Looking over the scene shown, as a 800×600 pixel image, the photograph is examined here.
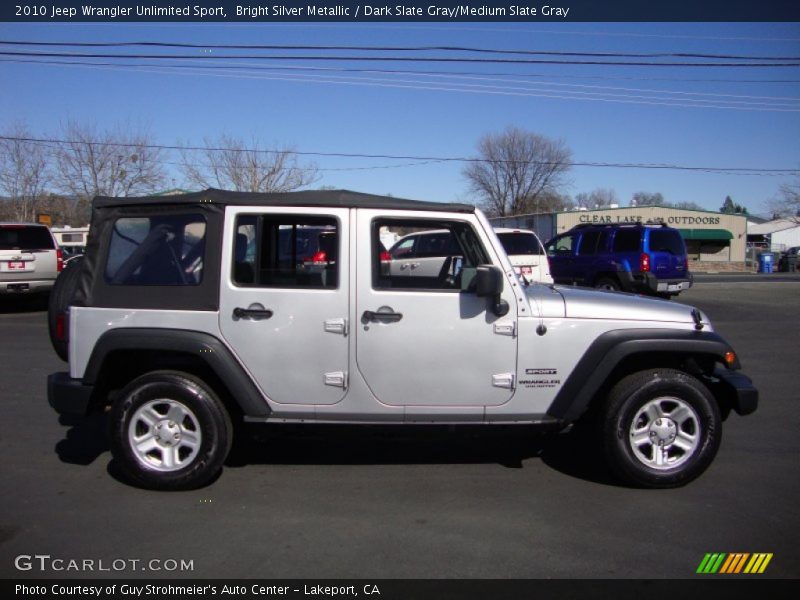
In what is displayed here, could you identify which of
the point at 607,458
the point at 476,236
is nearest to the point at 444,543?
the point at 607,458

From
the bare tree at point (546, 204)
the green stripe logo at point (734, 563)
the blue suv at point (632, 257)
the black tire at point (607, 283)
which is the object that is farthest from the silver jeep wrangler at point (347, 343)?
the bare tree at point (546, 204)

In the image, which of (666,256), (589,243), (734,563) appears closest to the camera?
(734,563)

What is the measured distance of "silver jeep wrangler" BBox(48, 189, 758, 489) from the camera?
412 centimetres

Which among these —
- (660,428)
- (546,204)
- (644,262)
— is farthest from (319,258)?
(546,204)

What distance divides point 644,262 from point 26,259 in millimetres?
13984

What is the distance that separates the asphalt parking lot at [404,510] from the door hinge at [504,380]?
1.18 ft

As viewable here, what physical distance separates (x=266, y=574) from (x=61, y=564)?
3.64 ft

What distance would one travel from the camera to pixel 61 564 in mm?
3342

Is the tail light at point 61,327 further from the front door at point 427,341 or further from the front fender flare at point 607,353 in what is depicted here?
the front fender flare at point 607,353

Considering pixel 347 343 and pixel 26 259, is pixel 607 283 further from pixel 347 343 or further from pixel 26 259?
pixel 26 259

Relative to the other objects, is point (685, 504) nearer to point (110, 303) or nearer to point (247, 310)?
point (247, 310)

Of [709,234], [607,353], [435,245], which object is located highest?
[709,234]

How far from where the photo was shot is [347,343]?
4113 mm

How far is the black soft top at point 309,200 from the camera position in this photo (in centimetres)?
419
